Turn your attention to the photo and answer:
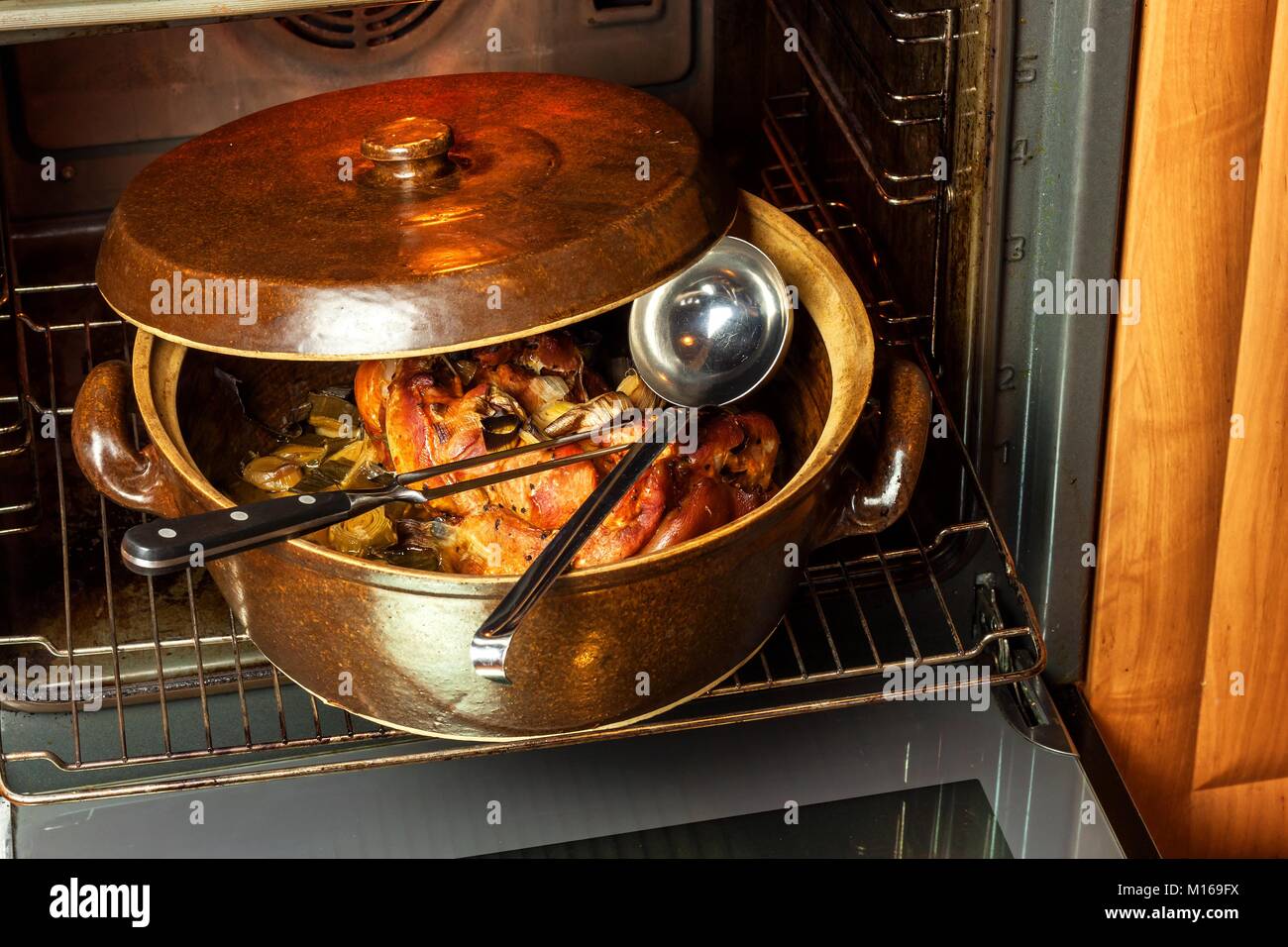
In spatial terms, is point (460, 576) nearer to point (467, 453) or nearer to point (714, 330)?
point (467, 453)

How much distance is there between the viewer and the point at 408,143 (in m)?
1.02

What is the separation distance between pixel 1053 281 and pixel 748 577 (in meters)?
0.38

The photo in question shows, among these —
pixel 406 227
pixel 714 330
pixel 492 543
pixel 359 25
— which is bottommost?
pixel 492 543

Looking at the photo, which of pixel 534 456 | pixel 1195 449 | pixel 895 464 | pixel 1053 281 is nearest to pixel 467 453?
pixel 534 456

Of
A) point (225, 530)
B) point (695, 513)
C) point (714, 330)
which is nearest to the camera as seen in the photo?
point (225, 530)

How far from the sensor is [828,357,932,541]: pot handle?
1.08 m

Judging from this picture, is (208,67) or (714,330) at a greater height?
(208,67)

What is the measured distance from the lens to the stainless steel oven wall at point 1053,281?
110cm

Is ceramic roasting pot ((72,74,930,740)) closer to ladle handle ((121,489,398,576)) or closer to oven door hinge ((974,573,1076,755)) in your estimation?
ladle handle ((121,489,398,576))

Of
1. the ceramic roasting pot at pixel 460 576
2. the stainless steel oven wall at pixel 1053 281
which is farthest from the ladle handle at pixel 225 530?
the stainless steel oven wall at pixel 1053 281

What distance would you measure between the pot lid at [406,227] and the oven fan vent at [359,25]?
0.29m

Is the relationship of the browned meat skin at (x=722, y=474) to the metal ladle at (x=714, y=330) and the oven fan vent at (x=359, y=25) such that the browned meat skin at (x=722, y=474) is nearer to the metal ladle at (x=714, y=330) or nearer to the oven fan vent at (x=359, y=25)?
the metal ladle at (x=714, y=330)

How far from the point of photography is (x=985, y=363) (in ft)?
4.04

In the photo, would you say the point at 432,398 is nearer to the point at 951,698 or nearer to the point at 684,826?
the point at 684,826
